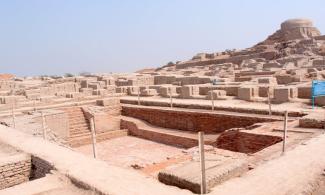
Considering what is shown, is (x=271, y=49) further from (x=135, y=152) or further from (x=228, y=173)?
(x=228, y=173)

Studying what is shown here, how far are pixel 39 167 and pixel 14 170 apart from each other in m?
0.57

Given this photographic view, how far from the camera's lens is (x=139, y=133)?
1505cm

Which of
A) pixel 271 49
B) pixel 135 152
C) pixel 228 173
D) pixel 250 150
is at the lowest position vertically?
pixel 135 152

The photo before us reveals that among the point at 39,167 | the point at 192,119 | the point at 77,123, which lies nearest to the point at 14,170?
the point at 39,167

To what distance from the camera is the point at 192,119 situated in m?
13.9

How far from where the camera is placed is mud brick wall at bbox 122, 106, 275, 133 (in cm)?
1204

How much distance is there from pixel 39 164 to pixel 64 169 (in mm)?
1209

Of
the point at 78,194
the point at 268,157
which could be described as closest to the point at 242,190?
the point at 268,157

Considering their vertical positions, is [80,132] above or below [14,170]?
below

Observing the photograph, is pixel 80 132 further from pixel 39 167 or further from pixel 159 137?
pixel 39 167

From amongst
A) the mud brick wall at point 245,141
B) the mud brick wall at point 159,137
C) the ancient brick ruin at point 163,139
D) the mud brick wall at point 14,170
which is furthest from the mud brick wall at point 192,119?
the mud brick wall at point 14,170

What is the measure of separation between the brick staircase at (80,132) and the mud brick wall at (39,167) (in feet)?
21.6

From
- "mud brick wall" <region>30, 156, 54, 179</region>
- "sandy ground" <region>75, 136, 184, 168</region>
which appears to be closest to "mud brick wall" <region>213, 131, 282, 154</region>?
"sandy ground" <region>75, 136, 184, 168</region>

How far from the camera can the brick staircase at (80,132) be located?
46.7 ft
